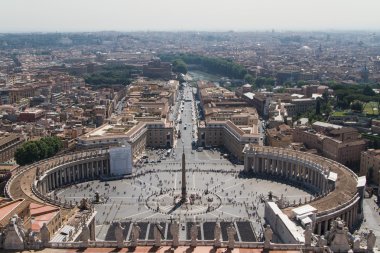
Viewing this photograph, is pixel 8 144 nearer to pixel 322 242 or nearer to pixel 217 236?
pixel 217 236

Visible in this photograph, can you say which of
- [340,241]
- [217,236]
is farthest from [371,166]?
[217,236]

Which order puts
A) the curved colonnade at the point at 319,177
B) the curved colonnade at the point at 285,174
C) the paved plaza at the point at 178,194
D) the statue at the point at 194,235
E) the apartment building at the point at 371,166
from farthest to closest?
1. the apartment building at the point at 371,166
2. the paved plaza at the point at 178,194
3. the curved colonnade at the point at 285,174
4. the curved colonnade at the point at 319,177
5. the statue at the point at 194,235

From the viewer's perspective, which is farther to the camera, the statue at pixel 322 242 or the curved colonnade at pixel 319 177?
the curved colonnade at pixel 319 177

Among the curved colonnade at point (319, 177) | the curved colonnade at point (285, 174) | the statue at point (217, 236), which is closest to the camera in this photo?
the statue at point (217, 236)

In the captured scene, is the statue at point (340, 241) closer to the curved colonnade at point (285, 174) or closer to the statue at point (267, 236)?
the statue at point (267, 236)

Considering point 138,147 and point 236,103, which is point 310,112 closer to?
point 236,103

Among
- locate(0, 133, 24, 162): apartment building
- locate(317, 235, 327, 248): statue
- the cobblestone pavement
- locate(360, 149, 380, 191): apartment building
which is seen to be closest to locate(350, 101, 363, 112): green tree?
locate(360, 149, 380, 191): apartment building

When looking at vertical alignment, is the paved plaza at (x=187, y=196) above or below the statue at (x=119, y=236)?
below

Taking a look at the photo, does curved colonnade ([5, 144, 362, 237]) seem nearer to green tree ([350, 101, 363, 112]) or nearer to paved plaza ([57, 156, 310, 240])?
paved plaza ([57, 156, 310, 240])

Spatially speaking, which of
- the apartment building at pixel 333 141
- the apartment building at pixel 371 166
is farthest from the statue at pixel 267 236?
the apartment building at pixel 333 141
